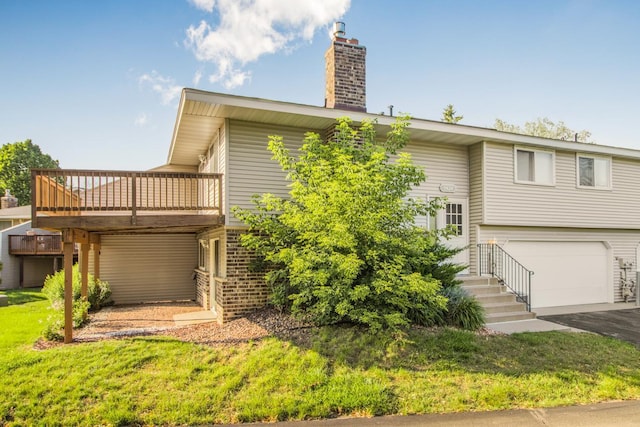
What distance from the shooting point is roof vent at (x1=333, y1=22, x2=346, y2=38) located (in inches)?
404

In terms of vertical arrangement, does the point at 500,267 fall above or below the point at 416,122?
below

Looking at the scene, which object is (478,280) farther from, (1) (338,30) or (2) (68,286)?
(2) (68,286)

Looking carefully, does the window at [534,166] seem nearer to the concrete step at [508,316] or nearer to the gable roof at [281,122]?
the gable roof at [281,122]

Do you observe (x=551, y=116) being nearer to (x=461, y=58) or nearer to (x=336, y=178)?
(x=461, y=58)

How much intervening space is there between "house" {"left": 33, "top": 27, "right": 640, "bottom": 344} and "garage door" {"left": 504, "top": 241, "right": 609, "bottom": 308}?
0.03 metres

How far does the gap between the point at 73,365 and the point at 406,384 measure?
16.0ft

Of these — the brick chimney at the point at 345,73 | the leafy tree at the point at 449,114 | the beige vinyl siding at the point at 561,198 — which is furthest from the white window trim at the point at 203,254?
the leafy tree at the point at 449,114

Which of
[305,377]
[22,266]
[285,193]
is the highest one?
[285,193]

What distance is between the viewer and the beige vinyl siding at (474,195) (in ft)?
37.1

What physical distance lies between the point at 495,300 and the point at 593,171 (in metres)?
6.42

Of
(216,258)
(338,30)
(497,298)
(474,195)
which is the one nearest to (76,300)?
(216,258)

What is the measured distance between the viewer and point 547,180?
476 inches

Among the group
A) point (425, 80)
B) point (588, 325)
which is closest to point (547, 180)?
point (588, 325)

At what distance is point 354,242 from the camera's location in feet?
22.7
